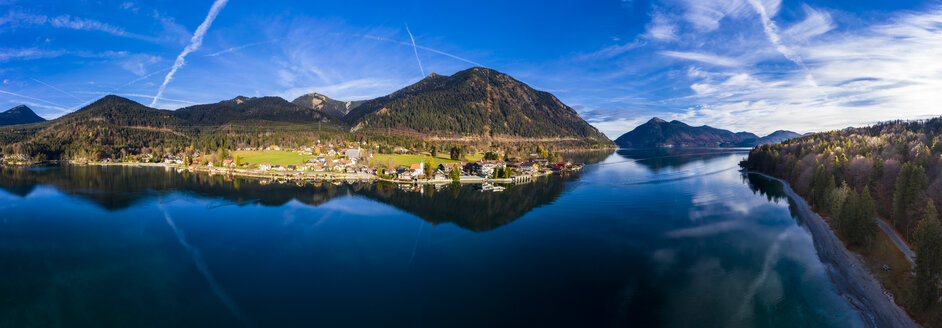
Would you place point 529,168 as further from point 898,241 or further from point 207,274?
point 207,274

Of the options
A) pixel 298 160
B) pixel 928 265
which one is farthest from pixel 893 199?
pixel 298 160

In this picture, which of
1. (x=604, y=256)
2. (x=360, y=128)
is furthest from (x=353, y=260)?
(x=360, y=128)

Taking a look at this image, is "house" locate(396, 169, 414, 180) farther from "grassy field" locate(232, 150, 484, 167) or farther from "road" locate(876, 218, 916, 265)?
"road" locate(876, 218, 916, 265)

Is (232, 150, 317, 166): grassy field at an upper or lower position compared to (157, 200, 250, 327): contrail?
upper

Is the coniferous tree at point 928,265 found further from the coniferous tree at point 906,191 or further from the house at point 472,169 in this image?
the house at point 472,169

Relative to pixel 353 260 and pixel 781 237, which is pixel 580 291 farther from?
pixel 781 237

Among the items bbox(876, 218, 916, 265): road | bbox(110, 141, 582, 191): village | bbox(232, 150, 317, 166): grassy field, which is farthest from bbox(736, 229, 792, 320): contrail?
bbox(232, 150, 317, 166): grassy field

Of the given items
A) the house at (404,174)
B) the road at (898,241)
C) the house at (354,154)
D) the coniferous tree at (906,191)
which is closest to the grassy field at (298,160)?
the house at (354,154)
